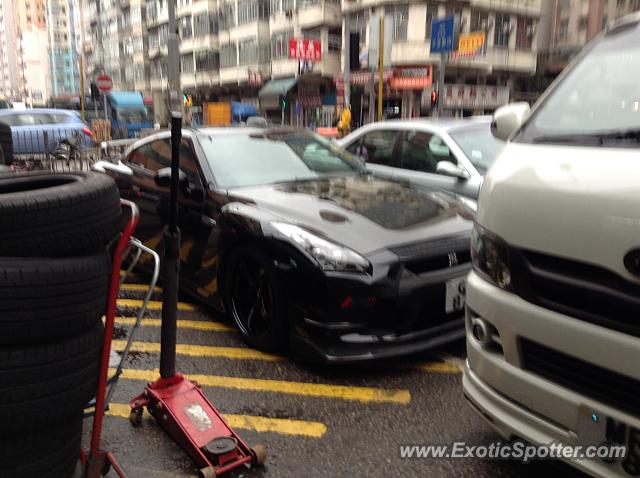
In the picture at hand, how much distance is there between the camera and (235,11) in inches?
1711

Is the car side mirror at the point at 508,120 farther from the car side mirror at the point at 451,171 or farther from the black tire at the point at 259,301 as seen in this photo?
the car side mirror at the point at 451,171

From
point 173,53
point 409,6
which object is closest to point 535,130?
point 173,53

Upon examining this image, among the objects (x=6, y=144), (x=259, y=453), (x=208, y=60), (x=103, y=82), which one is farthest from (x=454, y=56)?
(x=259, y=453)

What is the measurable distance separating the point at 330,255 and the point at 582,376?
154cm

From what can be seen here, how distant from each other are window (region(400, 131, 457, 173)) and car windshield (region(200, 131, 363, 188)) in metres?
1.24

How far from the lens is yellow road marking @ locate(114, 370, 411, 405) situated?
10.0 ft

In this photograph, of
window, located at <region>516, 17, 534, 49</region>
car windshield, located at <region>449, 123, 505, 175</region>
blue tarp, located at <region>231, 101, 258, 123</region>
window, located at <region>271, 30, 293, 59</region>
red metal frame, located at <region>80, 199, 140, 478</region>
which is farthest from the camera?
window, located at <region>271, 30, 293, 59</region>

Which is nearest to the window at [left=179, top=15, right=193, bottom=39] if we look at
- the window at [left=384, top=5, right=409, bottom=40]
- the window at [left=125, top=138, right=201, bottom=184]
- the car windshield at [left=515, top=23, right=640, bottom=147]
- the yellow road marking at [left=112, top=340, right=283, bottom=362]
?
the window at [left=384, top=5, right=409, bottom=40]

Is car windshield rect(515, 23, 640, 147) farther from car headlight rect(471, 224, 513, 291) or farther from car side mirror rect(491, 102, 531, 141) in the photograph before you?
car headlight rect(471, 224, 513, 291)

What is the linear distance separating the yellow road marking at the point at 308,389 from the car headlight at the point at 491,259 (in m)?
1.09

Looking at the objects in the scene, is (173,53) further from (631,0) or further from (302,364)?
(631,0)

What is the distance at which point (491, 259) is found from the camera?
7.03ft

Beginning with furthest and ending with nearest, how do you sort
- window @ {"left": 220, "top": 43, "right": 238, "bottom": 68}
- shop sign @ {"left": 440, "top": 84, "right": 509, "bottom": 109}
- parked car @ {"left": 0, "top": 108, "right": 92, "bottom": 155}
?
window @ {"left": 220, "top": 43, "right": 238, "bottom": 68} < shop sign @ {"left": 440, "top": 84, "right": 509, "bottom": 109} < parked car @ {"left": 0, "top": 108, "right": 92, "bottom": 155}

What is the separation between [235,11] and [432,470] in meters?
45.6
